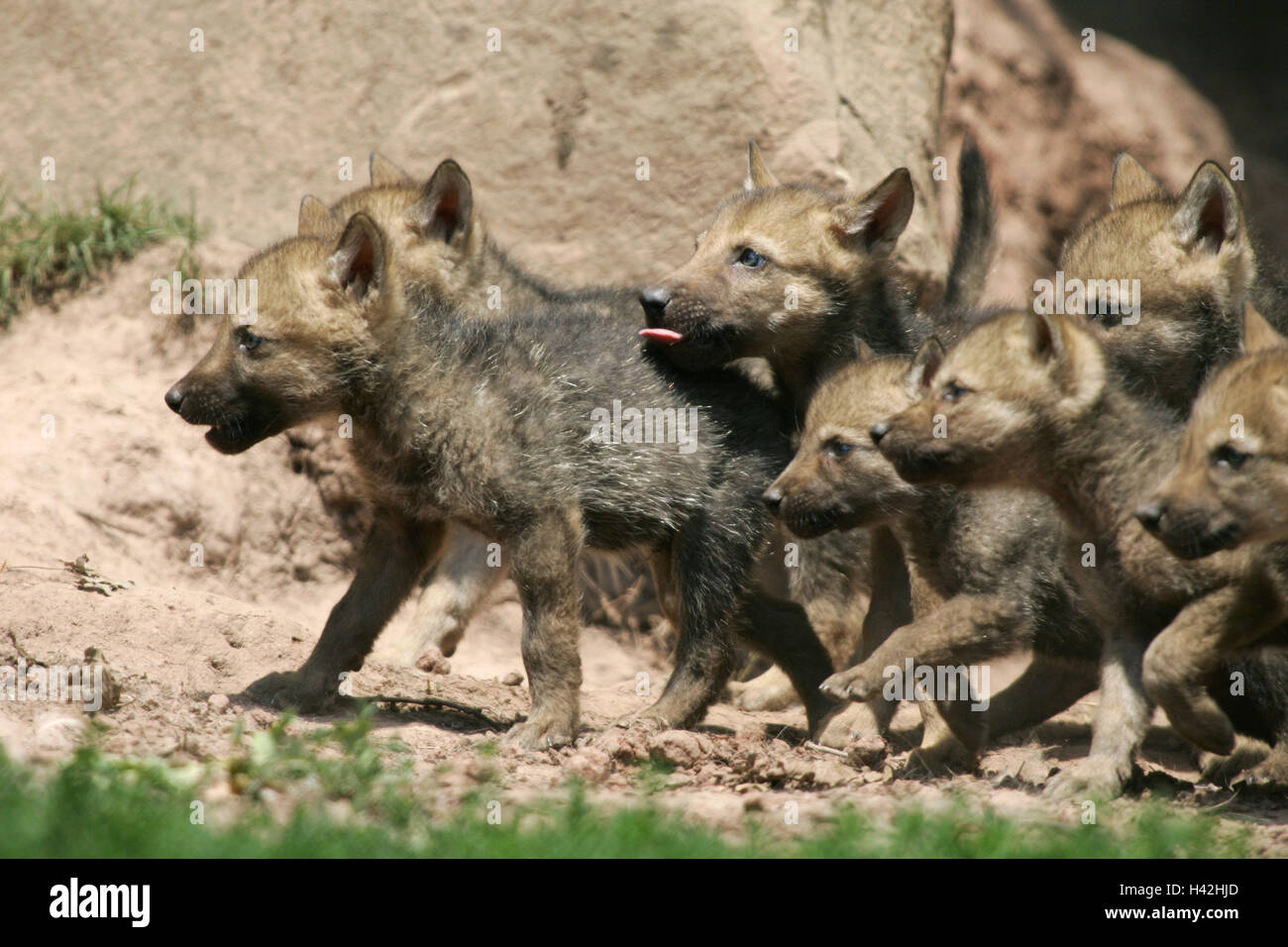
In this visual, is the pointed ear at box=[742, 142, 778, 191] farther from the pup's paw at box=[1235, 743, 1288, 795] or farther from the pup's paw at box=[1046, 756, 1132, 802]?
the pup's paw at box=[1235, 743, 1288, 795]

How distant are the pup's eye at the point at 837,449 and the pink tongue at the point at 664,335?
0.77 m

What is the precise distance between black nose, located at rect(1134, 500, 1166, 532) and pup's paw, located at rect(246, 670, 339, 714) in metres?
2.96

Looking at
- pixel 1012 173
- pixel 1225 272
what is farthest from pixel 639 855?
pixel 1012 173

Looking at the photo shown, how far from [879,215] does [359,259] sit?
2.14m

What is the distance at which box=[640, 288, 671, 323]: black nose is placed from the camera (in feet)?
18.6

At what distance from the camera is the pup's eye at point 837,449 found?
522 cm

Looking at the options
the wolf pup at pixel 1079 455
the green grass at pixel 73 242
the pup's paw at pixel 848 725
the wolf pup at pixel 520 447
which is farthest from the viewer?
the green grass at pixel 73 242

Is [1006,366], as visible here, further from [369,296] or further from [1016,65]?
[1016,65]

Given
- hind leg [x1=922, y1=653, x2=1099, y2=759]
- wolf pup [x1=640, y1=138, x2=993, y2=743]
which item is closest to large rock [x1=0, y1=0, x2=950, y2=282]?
wolf pup [x1=640, y1=138, x2=993, y2=743]

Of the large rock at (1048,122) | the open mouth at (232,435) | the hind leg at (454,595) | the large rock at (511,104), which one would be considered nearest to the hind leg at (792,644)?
the hind leg at (454,595)

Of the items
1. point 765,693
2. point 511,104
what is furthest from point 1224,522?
point 511,104

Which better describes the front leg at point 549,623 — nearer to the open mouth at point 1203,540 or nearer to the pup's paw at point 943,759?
the pup's paw at point 943,759

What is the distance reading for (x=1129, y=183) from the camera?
6930 millimetres

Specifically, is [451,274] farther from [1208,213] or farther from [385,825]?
[385,825]
